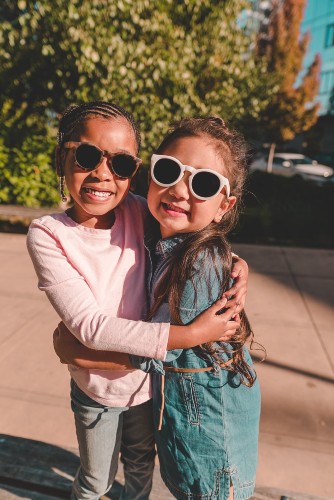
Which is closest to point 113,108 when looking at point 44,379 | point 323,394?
point 44,379

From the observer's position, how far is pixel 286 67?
641 inches

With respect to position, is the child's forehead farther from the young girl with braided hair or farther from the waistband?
the waistband

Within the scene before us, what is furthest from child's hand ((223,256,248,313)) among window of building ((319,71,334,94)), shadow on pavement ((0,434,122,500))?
window of building ((319,71,334,94))

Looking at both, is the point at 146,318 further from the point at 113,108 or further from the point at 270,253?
the point at 270,253

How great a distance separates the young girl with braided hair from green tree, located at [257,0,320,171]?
1614 centimetres

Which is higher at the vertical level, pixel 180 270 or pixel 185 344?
pixel 180 270

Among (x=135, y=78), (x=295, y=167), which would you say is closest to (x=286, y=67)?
(x=295, y=167)

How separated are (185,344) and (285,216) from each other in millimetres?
6431

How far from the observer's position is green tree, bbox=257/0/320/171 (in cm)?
1622

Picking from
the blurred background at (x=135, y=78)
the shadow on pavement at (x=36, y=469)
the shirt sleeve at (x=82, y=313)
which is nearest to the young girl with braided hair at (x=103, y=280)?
the shirt sleeve at (x=82, y=313)

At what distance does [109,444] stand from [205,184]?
101 cm

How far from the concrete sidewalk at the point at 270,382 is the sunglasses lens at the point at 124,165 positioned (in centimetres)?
141

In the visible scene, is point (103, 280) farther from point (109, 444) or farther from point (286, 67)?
point (286, 67)

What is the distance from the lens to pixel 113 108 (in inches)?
51.4
